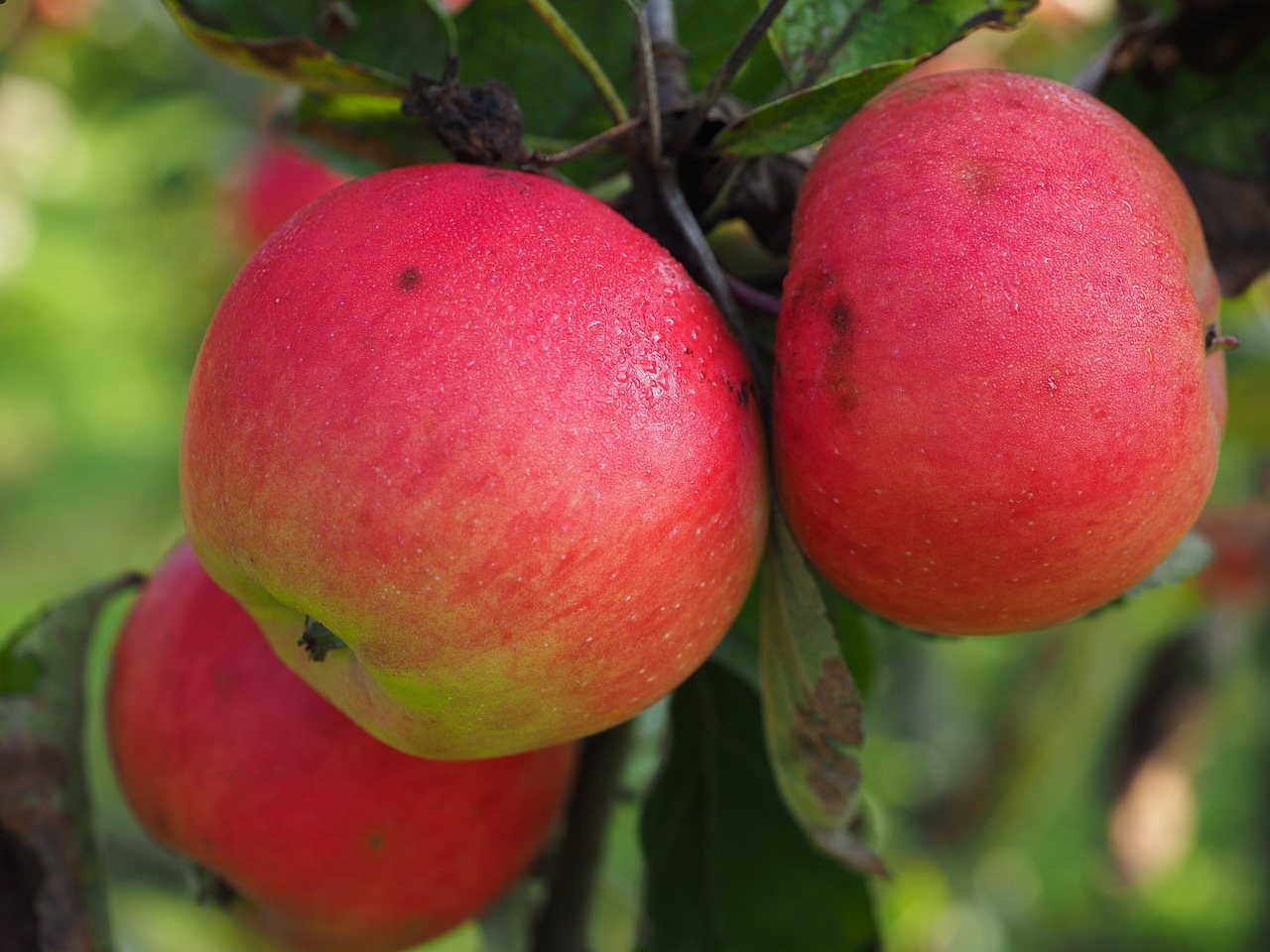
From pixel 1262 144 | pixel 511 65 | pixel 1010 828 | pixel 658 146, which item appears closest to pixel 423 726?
pixel 658 146

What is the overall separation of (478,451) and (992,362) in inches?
14.0

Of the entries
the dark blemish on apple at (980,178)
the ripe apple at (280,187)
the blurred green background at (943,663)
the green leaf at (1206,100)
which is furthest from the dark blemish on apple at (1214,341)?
the ripe apple at (280,187)

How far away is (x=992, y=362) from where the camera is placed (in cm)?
81

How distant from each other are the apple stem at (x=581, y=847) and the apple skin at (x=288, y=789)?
0.40 feet

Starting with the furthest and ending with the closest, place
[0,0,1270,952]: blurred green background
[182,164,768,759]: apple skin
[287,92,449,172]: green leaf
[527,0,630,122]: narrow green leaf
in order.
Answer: [0,0,1270,952]: blurred green background < [287,92,449,172]: green leaf < [527,0,630,122]: narrow green leaf < [182,164,768,759]: apple skin

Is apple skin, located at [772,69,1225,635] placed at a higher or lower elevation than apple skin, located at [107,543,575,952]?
higher

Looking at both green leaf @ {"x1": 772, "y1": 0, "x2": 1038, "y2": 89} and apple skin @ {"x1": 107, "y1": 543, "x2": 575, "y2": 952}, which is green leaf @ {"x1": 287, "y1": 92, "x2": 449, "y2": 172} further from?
apple skin @ {"x1": 107, "y1": 543, "x2": 575, "y2": 952}

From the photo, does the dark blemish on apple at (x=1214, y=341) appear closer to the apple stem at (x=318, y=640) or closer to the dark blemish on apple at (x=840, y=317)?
the dark blemish on apple at (x=840, y=317)

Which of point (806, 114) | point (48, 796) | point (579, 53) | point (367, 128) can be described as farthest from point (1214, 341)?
point (48, 796)

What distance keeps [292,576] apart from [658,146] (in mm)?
460

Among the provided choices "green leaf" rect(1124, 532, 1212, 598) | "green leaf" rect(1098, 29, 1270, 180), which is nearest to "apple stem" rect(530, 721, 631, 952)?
"green leaf" rect(1124, 532, 1212, 598)

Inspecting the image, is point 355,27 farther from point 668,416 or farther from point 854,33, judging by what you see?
point 668,416

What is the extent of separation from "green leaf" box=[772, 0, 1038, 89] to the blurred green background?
3.05 feet

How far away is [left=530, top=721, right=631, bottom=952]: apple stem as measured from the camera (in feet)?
4.39
